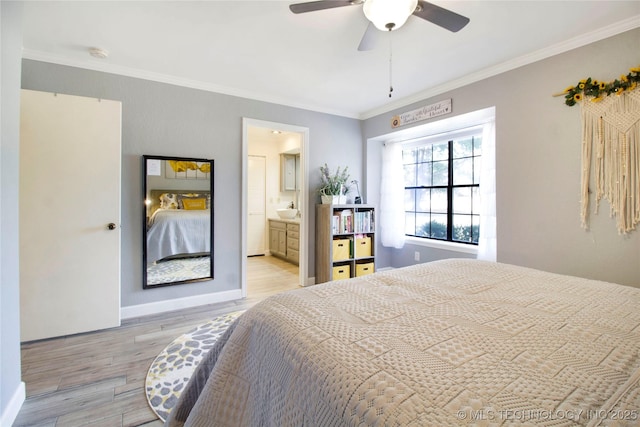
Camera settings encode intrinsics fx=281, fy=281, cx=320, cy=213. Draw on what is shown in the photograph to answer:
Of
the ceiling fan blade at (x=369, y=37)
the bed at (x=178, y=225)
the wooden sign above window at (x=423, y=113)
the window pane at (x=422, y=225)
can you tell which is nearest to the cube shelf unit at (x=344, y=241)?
the window pane at (x=422, y=225)

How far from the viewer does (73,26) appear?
216 cm

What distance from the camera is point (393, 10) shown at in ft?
5.17

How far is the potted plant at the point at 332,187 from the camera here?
3879 millimetres

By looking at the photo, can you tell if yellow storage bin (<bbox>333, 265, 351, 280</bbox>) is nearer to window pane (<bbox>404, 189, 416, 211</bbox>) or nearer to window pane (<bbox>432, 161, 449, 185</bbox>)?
window pane (<bbox>404, 189, 416, 211</bbox>)

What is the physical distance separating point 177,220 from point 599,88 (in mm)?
3988

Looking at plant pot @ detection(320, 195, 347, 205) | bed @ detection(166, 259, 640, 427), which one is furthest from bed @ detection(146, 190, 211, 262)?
bed @ detection(166, 259, 640, 427)

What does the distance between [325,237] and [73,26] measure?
3.12m

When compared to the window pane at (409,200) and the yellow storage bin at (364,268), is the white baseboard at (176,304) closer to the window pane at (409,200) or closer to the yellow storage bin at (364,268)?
the yellow storage bin at (364,268)

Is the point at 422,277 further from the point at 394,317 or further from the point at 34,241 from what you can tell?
the point at 34,241

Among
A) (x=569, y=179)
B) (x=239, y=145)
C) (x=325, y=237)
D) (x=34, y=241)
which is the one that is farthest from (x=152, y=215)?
(x=569, y=179)

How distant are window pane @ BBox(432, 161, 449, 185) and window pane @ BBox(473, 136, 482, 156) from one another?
1.31 ft

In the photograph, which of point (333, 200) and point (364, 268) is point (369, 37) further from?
point (364, 268)

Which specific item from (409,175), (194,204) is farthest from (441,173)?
(194,204)

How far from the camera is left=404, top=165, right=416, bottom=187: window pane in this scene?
4405 millimetres
